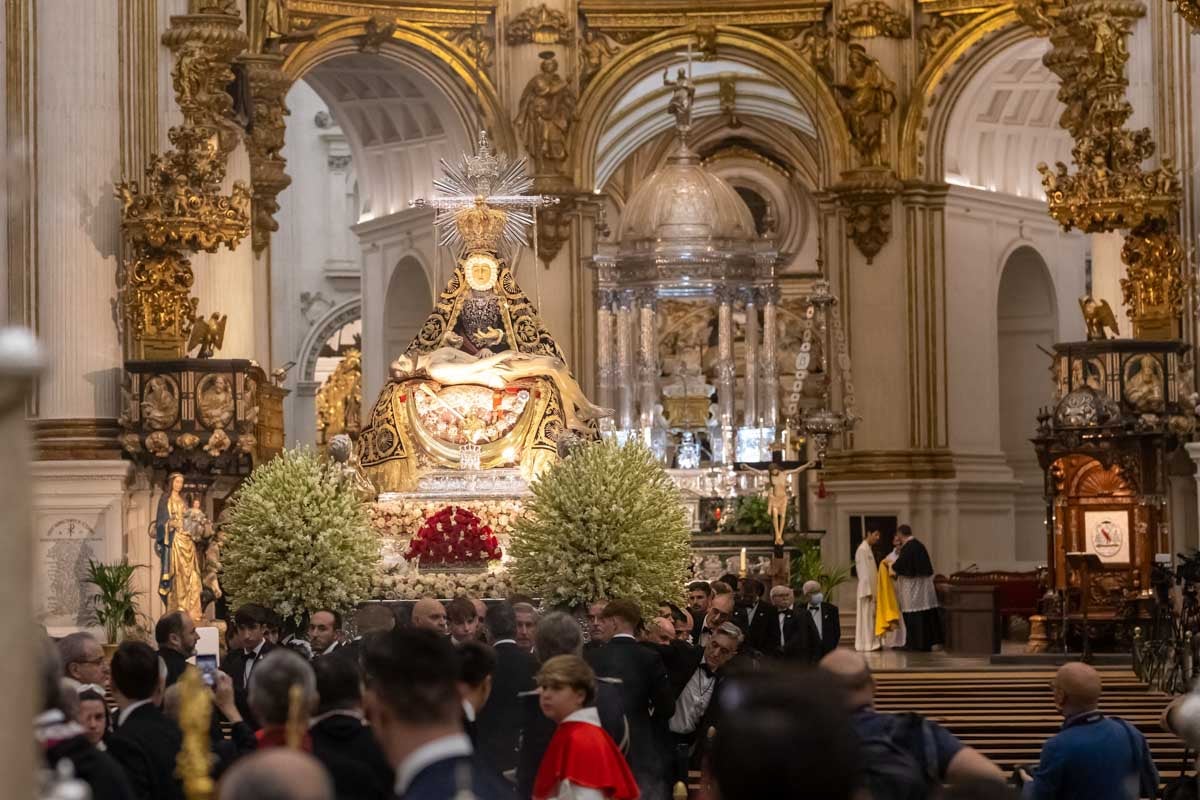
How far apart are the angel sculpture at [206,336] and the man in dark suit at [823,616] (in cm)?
644

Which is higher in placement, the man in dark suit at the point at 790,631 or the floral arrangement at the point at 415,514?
the floral arrangement at the point at 415,514

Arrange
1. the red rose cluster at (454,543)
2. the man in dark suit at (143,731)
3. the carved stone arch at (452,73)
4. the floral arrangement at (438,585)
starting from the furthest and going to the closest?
1. the carved stone arch at (452,73)
2. the red rose cluster at (454,543)
3. the floral arrangement at (438,585)
4. the man in dark suit at (143,731)

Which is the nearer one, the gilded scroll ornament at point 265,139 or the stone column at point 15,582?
the stone column at point 15,582

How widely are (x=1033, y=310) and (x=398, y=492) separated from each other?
14.8m

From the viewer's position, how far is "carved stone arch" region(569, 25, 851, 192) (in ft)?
100

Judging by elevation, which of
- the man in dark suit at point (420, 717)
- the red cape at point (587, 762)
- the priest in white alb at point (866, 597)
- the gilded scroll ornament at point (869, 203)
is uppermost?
the gilded scroll ornament at point (869, 203)

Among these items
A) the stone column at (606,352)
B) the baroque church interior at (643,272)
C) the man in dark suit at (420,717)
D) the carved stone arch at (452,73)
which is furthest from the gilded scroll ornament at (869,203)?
the man in dark suit at (420,717)

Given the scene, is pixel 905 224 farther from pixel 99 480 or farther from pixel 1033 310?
pixel 99 480

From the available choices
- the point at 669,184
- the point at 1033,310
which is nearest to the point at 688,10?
the point at 669,184

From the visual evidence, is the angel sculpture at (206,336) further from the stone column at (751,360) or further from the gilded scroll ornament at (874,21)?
the gilded scroll ornament at (874,21)

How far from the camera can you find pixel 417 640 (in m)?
5.07

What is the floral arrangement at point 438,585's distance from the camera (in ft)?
58.4

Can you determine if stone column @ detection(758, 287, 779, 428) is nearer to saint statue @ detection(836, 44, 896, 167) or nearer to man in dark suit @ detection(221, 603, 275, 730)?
saint statue @ detection(836, 44, 896, 167)

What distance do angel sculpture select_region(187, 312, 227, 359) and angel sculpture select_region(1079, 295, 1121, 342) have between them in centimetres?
821
